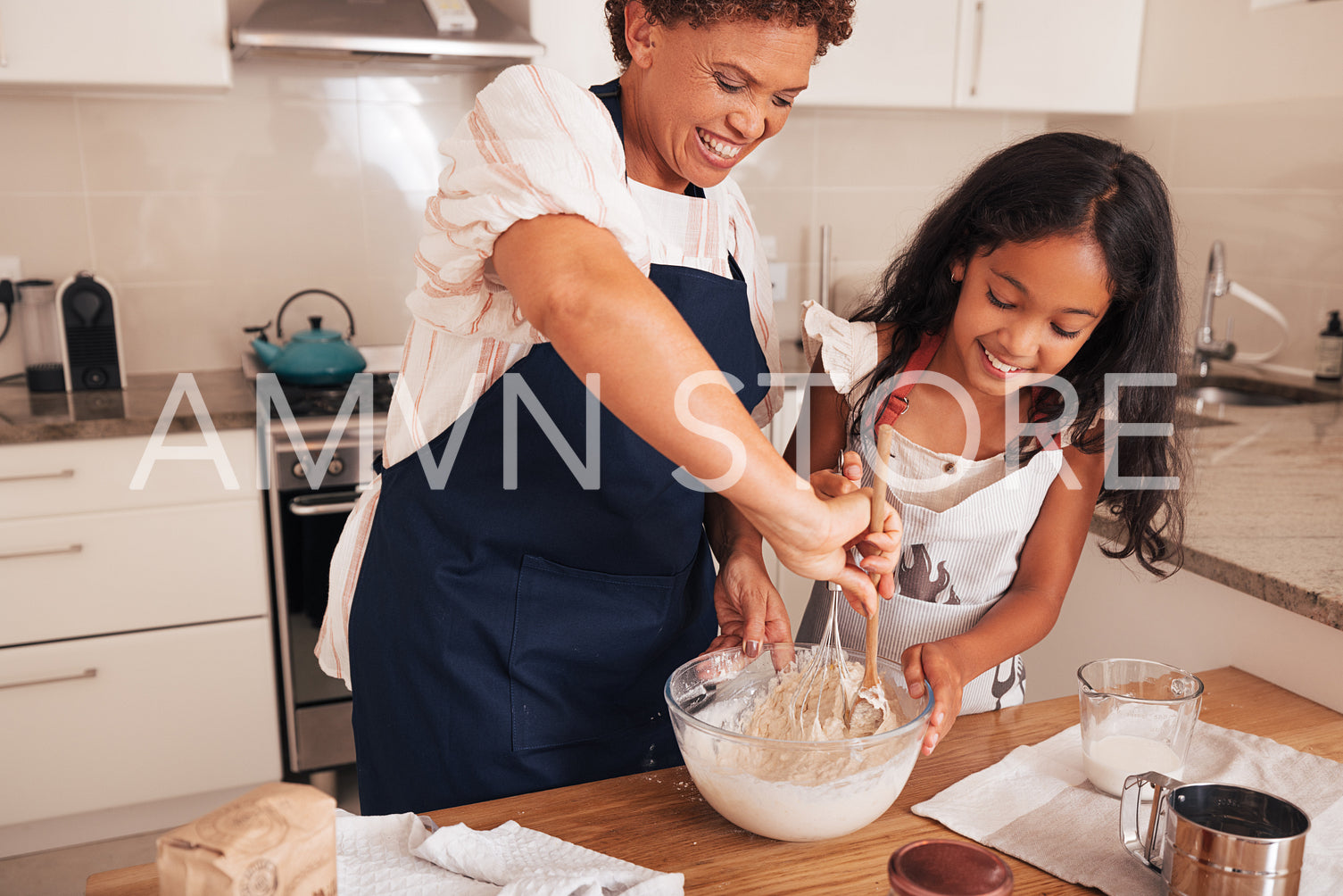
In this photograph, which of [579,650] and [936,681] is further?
[579,650]

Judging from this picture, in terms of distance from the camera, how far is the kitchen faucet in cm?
227

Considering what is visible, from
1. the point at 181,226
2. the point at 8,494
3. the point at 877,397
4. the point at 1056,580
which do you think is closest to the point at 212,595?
the point at 8,494

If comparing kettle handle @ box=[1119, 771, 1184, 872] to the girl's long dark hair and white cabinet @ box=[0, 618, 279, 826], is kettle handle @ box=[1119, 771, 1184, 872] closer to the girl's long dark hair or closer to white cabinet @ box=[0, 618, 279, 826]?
the girl's long dark hair

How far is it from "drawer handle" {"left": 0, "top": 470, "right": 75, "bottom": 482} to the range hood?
0.86 meters

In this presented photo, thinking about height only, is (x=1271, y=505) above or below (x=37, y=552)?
above

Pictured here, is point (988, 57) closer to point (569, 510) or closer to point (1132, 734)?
point (569, 510)

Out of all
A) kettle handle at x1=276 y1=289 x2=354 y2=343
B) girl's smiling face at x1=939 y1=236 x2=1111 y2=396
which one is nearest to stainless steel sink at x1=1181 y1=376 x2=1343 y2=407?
girl's smiling face at x1=939 y1=236 x2=1111 y2=396

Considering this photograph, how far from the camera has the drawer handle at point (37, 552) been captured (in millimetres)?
1865

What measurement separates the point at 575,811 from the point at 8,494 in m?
1.55

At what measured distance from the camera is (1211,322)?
7.82ft

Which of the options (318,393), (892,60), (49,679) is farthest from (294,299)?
(892,60)

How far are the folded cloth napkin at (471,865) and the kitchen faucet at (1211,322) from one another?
2081mm

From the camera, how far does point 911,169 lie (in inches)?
112

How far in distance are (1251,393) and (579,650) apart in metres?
1.87
